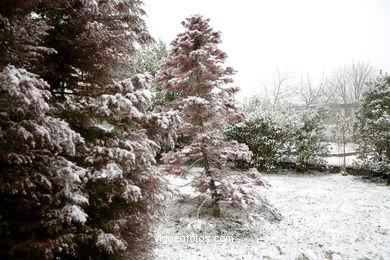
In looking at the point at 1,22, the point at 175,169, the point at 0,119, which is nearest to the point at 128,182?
the point at 0,119

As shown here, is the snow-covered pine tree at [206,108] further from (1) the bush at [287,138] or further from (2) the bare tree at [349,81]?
(2) the bare tree at [349,81]

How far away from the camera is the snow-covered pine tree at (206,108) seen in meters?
5.07

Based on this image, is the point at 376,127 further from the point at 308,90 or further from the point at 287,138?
the point at 308,90

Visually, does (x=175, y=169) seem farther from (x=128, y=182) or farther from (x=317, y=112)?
(x=317, y=112)

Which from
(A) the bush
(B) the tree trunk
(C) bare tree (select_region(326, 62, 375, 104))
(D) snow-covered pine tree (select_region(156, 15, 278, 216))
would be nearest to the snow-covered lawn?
(B) the tree trunk

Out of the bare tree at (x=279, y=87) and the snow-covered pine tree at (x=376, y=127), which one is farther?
the bare tree at (x=279, y=87)

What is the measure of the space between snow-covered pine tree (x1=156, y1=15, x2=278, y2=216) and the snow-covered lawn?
74 cm

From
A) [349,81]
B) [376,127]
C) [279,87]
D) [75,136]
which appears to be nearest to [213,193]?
[75,136]

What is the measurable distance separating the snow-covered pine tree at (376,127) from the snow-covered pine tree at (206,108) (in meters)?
6.49

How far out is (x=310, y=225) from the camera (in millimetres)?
5156

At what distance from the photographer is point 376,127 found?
28.0 ft

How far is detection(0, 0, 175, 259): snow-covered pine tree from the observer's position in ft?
6.05

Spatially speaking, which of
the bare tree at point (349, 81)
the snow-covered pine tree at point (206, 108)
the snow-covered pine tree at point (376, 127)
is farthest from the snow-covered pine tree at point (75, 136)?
the bare tree at point (349, 81)

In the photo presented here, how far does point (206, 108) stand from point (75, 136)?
11.1 ft
